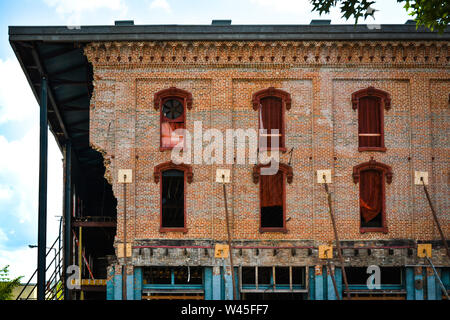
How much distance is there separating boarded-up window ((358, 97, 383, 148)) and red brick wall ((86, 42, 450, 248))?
13.2 inches

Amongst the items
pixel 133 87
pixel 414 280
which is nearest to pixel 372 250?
pixel 414 280

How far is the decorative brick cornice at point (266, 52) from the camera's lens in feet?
73.2

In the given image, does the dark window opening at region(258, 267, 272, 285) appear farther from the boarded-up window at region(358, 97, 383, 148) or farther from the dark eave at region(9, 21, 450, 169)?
the dark eave at region(9, 21, 450, 169)

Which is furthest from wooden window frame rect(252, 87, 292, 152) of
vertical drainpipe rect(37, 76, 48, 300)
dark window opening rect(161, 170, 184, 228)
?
vertical drainpipe rect(37, 76, 48, 300)

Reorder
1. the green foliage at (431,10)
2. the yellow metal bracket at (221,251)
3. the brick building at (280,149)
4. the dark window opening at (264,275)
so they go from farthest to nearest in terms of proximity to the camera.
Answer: the dark window opening at (264,275), the brick building at (280,149), the yellow metal bracket at (221,251), the green foliage at (431,10)

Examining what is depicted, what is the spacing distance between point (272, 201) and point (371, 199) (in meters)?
3.76

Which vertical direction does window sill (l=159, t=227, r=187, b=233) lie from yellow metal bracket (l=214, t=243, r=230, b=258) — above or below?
above

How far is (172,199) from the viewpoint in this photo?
21969mm

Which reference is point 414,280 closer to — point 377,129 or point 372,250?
point 372,250

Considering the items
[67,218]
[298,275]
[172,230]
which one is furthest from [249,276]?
[67,218]

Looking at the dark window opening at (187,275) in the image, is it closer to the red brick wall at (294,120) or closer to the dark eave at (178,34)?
the red brick wall at (294,120)

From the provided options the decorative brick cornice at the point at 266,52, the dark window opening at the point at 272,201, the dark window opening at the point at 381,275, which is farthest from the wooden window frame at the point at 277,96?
the dark window opening at the point at 381,275

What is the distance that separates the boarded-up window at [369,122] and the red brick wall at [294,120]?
0.33 m

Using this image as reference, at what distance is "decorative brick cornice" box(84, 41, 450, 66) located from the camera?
22.3 m
